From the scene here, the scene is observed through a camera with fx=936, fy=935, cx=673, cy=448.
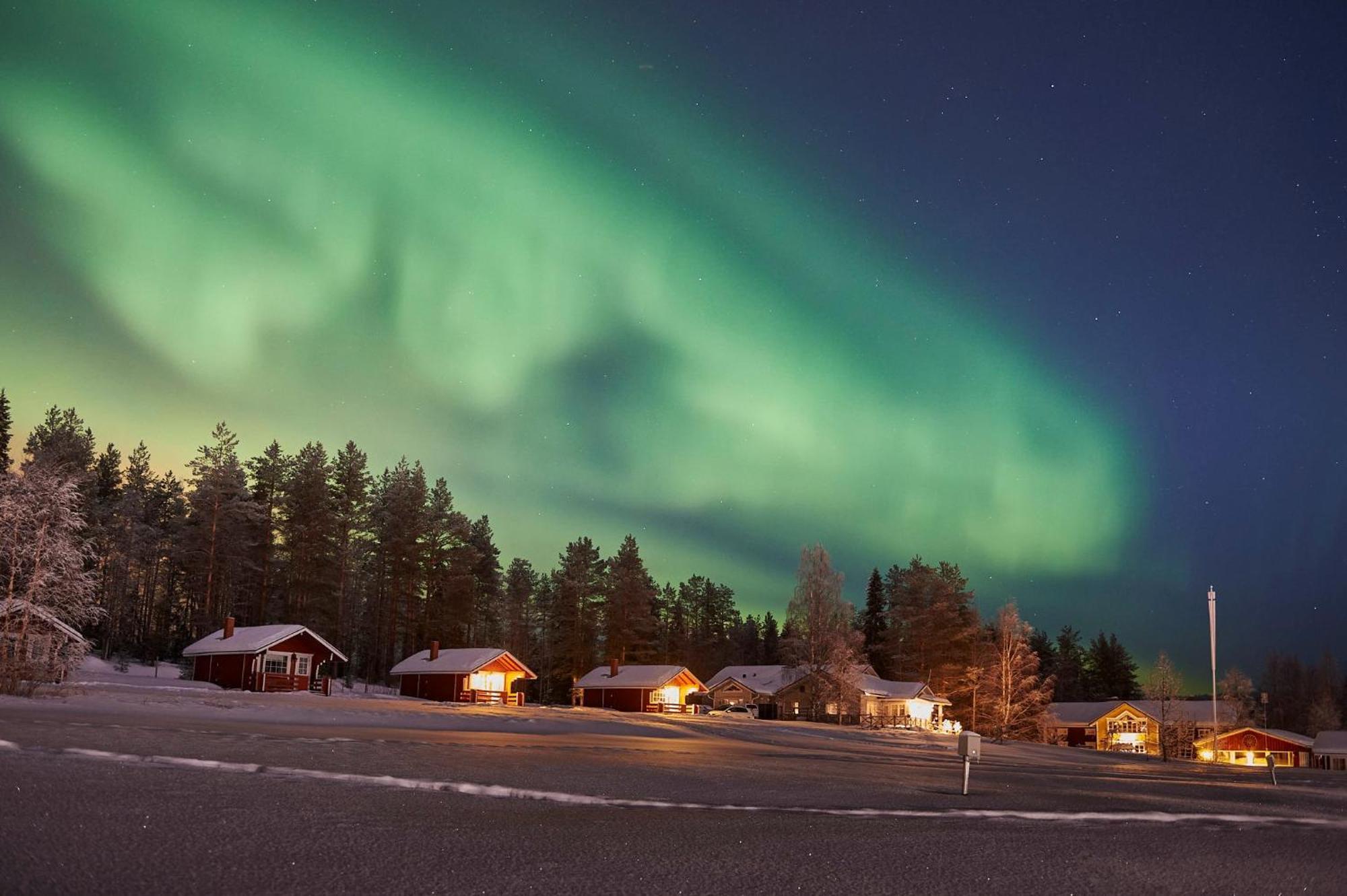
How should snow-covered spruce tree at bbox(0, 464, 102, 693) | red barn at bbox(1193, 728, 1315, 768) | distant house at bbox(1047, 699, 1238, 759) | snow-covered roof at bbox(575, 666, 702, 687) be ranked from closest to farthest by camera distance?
snow-covered spruce tree at bbox(0, 464, 102, 693)
snow-covered roof at bbox(575, 666, 702, 687)
distant house at bbox(1047, 699, 1238, 759)
red barn at bbox(1193, 728, 1315, 768)

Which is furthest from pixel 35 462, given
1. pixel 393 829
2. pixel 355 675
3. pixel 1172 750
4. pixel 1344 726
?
pixel 1344 726

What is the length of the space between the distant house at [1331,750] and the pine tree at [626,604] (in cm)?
6424

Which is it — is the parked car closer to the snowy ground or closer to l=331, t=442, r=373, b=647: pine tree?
l=331, t=442, r=373, b=647: pine tree

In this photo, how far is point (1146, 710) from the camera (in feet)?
308

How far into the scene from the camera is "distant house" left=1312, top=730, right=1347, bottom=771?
272ft

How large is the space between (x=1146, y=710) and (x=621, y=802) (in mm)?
97454

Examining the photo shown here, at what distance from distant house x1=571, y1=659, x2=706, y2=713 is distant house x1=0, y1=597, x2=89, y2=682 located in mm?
50469

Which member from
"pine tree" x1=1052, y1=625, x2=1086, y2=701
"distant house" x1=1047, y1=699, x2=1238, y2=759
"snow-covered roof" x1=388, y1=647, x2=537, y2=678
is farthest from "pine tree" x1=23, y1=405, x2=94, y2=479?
"pine tree" x1=1052, y1=625, x2=1086, y2=701

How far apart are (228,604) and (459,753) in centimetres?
8193

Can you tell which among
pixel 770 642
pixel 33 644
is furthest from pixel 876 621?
pixel 33 644

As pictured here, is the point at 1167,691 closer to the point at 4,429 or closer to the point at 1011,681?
the point at 1011,681

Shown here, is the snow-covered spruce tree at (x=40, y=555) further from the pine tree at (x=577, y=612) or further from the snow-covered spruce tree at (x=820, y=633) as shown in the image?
the pine tree at (x=577, y=612)

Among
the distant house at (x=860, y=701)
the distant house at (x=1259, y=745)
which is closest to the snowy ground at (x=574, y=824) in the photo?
the distant house at (x=860, y=701)

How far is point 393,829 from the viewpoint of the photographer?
8.58 metres
